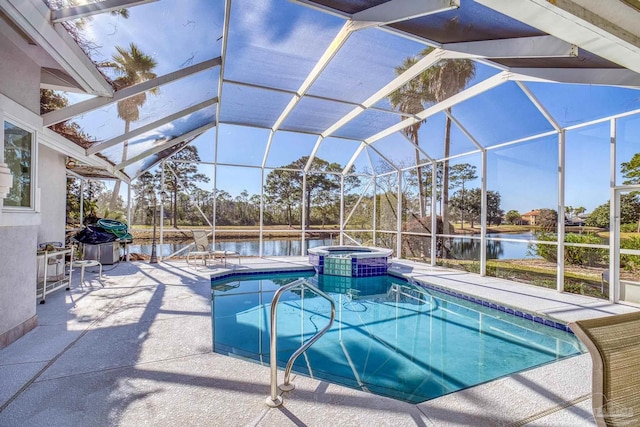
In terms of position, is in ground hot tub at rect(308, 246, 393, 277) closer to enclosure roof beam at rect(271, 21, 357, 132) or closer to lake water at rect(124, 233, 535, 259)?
lake water at rect(124, 233, 535, 259)

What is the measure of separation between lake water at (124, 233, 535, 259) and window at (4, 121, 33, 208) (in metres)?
6.43

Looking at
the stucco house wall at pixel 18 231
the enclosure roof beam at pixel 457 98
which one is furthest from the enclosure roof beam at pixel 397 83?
the stucco house wall at pixel 18 231

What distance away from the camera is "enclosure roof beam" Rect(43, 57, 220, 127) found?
4.26 metres

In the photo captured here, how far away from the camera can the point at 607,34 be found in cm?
255

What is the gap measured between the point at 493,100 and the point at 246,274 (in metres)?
6.96

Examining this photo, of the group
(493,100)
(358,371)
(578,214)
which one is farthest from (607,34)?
(578,214)

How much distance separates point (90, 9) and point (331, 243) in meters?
10.3

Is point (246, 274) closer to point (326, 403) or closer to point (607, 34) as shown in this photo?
point (326, 403)

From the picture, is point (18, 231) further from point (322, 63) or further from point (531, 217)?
point (531, 217)

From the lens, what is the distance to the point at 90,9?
2.87 m

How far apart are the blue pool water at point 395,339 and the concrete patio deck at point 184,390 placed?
2.36 feet

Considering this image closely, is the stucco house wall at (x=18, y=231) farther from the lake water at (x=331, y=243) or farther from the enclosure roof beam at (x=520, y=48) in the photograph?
the lake water at (x=331, y=243)

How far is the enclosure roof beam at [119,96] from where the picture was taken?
14.0ft

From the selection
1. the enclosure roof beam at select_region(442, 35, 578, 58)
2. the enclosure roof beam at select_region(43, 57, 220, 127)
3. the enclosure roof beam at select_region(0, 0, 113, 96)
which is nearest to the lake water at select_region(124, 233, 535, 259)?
the enclosure roof beam at select_region(442, 35, 578, 58)
